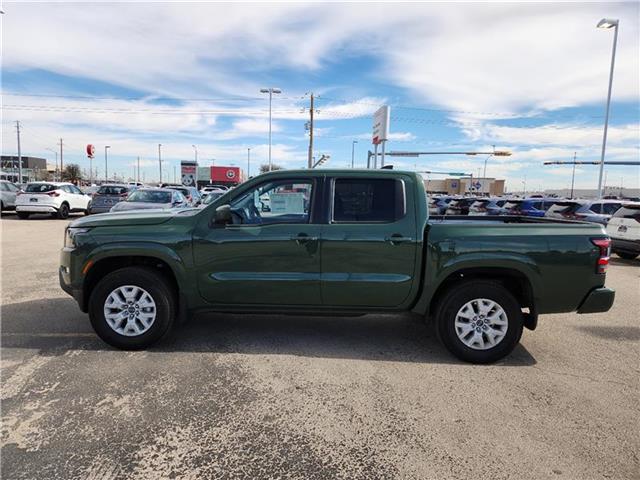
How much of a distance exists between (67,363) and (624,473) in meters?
4.53

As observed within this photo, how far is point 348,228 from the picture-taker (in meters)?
4.28

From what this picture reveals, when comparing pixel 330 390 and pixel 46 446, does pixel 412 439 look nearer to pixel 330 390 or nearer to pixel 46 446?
pixel 330 390

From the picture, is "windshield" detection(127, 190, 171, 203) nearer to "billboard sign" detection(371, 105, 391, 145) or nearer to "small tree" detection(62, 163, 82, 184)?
"billboard sign" detection(371, 105, 391, 145)

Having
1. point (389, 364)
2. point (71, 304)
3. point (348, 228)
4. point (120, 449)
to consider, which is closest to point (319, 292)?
point (348, 228)

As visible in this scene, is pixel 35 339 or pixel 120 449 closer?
pixel 120 449

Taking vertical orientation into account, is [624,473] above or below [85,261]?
below

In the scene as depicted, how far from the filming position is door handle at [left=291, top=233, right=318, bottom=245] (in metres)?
4.27

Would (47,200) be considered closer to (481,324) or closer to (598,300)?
(481,324)

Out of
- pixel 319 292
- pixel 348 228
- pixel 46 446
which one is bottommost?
pixel 46 446

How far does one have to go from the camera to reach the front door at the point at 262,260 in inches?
169

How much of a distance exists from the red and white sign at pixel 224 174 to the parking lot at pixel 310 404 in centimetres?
5513

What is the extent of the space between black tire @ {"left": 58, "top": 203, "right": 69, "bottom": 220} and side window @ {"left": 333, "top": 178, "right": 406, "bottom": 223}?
18.3 m

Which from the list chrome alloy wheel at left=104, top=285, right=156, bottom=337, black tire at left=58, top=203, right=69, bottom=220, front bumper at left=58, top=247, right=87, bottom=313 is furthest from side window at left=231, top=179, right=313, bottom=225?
black tire at left=58, top=203, right=69, bottom=220

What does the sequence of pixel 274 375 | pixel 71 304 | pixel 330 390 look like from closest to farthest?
pixel 330 390 → pixel 274 375 → pixel 71 304
